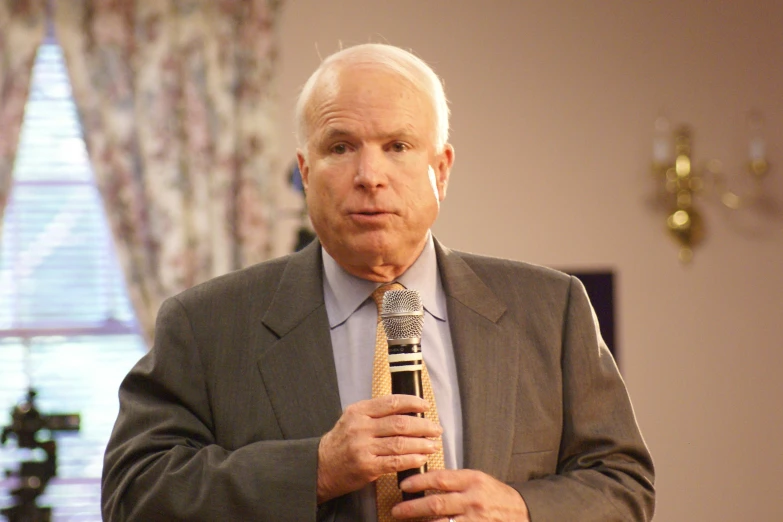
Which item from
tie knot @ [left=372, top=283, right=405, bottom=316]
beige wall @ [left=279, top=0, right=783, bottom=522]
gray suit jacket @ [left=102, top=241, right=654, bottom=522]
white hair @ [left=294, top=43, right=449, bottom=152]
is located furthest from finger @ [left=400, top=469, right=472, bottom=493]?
beige wall @ [left=279, top=0, right=783, bottom=522]

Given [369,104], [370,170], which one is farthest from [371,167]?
[369,104]

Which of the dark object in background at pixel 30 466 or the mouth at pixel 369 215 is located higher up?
the mouth at pixel 369 215

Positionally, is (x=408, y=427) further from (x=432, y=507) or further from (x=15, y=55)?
(x=15, y=55)

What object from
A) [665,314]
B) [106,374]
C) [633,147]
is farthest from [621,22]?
[106,374]

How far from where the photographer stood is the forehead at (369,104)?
5.26ft

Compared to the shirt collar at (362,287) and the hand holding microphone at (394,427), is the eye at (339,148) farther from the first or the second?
the hand holding microphone at (394,427)

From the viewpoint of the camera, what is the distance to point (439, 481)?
1380mm

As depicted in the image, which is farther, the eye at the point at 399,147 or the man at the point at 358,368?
the eye at the point at 399,147

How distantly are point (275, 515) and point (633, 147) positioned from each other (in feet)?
11.3

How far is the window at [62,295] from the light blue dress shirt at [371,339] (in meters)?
3.06

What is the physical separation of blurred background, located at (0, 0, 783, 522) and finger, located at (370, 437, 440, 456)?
3086mm

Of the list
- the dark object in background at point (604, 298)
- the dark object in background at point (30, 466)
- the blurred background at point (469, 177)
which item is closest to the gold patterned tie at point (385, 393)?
the dark object in background at point (30, 466)

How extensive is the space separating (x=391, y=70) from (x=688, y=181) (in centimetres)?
314

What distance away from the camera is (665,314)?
4449 mm
